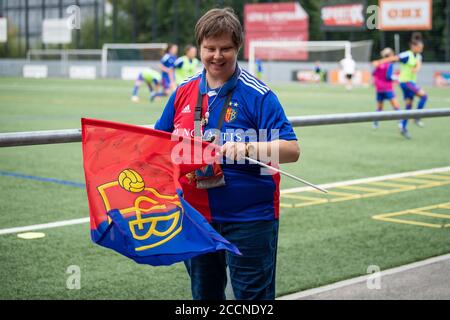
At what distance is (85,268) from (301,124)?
2094mm

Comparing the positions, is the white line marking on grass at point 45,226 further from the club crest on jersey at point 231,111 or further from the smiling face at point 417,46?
the smiling face at point 417,46

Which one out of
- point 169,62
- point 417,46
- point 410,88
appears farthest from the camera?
point 169,62

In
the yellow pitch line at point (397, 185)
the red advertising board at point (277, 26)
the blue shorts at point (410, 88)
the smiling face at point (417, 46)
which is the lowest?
the yellow pitch line at point (397, 185)

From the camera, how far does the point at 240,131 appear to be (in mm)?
3535

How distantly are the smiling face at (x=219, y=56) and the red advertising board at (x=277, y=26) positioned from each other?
168 ft

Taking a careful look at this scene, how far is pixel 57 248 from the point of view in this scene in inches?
268

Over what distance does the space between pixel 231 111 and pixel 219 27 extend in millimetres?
372

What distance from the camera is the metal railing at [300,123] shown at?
158 inches

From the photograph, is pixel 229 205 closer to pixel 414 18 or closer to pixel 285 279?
pixel 285 279

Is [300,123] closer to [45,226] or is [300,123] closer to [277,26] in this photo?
[45,226]

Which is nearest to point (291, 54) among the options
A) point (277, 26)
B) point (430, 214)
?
point (277, 26)

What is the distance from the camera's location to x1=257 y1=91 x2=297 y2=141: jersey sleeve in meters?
3.47

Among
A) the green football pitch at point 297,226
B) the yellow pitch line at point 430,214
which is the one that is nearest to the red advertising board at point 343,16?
the green football pitch at point 297,226

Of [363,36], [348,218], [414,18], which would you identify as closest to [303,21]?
[363,36]
